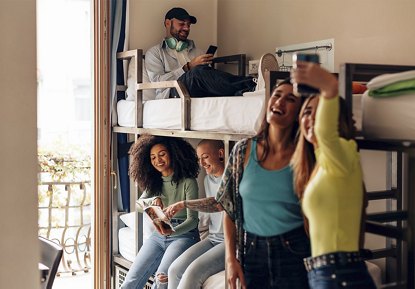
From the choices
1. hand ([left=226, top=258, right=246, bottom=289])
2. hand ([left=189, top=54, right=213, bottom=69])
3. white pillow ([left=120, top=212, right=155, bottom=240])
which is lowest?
white pillow ([left=120, top=212, right=155, bottom=240])

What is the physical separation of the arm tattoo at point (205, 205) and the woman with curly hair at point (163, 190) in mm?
157

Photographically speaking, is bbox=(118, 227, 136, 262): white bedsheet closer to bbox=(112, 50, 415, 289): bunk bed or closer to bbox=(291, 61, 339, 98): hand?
bbox=(112, 50, 415, 289): bunk bed

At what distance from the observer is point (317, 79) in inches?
72.2

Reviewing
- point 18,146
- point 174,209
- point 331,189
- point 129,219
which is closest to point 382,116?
point 331,189

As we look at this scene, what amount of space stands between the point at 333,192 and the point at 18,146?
3.94 feet

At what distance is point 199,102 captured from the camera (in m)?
3.19

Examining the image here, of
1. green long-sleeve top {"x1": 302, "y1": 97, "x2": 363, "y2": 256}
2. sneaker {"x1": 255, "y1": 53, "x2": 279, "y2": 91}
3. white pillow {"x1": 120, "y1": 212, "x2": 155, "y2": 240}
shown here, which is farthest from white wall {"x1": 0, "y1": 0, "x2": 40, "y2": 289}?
white pillow {"x1": 120, "y1": 212, "x2": 155, "y2": 240}

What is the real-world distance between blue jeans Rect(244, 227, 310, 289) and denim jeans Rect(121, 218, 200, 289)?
1.35 m

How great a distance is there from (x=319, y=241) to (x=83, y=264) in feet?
12.2

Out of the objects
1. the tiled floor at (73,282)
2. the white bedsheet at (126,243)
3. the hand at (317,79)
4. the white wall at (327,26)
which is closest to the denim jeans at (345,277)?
the hand at (317,79)

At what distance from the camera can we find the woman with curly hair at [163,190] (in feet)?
11.5

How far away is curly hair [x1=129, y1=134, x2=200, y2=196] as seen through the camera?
367 cm

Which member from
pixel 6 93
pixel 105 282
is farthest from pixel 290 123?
pixel 105 282

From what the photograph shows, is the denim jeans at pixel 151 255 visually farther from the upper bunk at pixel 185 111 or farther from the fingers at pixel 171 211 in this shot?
the upper bunk at pixel 185 111
